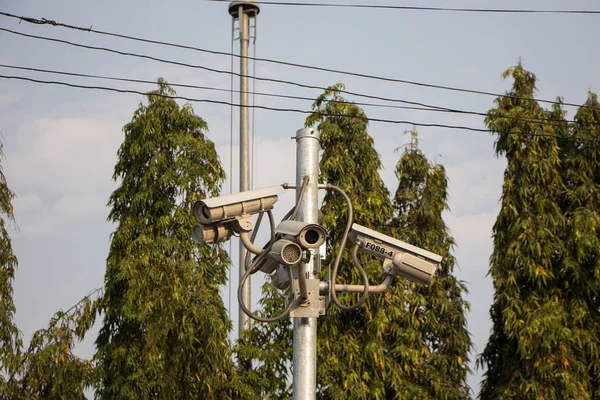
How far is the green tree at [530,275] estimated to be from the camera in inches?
464

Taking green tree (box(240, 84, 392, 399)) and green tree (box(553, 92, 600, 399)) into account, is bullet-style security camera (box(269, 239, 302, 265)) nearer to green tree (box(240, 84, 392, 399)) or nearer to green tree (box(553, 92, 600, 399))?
green tree (box(240, 84, 392, 399))

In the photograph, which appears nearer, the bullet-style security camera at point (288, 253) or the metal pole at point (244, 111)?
the bullet-style security camera at point (288, 253)

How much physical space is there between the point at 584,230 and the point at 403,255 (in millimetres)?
7460

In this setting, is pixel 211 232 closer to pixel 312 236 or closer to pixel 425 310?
pixel 312 236

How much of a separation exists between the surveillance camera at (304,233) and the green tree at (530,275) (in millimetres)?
7140

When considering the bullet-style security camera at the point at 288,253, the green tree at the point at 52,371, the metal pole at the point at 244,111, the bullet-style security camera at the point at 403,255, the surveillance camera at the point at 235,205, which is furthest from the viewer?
the metal pole at the point at 244,111

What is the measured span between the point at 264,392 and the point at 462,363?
309 centimetres

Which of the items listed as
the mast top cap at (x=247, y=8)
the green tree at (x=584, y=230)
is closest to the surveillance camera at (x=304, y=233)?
the green tree at (x=584, y=230)

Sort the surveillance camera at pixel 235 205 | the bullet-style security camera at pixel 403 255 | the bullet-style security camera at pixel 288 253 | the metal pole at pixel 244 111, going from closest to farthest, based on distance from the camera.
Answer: the bullet-style security camera at pixel 288 253 → the surveillance camera at pixel 235 205 → the bullet-style security camera at pixel 403 255 → the metal pole at pixel 244 111

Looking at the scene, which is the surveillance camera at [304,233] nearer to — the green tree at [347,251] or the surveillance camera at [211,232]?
the surveillance camera at [211,232]

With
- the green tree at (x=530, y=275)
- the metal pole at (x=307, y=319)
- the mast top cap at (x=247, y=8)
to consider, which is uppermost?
the mast top cap at (x=247, y=8)

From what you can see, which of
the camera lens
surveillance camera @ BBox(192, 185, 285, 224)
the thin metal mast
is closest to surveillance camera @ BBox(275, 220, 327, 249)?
the camera lens

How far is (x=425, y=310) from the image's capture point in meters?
12.6

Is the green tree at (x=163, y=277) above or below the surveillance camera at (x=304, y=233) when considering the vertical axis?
above
